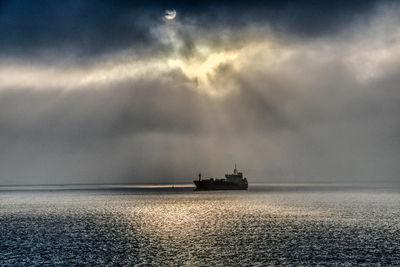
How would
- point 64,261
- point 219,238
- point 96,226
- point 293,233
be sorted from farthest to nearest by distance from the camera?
point 96,226 < point 293,233 < point 219,238 < point 64,261

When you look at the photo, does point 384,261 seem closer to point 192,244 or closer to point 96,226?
point 192,244

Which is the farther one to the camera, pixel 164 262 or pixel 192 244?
pixel 192 244

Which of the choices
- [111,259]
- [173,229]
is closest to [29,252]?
[111,259]

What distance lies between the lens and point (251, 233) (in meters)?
63.3

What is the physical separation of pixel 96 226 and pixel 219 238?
28.3m

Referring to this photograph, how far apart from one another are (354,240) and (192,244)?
2195 cm

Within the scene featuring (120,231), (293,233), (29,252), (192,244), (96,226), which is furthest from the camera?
(96,226)


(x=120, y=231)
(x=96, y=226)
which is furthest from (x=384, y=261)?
(x=96, y=226)

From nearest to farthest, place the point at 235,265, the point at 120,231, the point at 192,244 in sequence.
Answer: the point at 235,265
the point at 192,244
the point at 120,231

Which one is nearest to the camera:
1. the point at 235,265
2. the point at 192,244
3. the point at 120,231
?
the point at 235,265

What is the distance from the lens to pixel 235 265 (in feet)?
131

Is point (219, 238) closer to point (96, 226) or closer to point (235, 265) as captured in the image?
point (235, 265)

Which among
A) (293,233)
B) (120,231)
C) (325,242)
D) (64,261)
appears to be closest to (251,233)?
(293,233)

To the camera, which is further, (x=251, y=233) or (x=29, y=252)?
(x=251, y=233)
